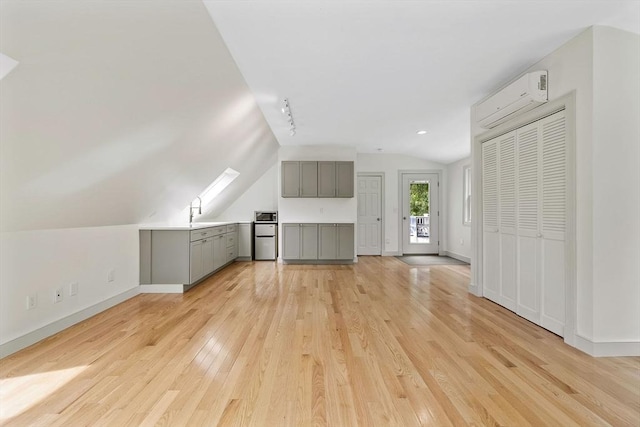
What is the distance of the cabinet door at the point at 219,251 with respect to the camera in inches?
210

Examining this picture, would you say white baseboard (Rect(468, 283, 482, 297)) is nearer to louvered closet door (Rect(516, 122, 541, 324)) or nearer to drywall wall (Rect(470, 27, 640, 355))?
louvered closet door (Rect(516, 122, 541, 324))

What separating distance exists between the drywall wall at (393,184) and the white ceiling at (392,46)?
3356mm

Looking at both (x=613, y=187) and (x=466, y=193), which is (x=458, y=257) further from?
(x=613, y=187)

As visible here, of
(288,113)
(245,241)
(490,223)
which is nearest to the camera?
(490,223)

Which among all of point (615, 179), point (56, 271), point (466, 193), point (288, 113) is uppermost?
point (288, 113)

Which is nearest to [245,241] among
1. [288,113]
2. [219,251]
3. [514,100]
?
[219,251]

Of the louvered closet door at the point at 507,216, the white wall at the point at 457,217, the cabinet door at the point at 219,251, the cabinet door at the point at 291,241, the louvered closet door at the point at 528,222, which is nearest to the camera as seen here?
the louvered closet door at the point at 528,222

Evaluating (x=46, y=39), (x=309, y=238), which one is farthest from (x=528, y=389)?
(x=309, y=238)

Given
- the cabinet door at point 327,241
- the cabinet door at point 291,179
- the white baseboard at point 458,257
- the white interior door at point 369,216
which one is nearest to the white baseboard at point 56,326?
the cabinet door at point 291,179

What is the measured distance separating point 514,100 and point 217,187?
5076 mm

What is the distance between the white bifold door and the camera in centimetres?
280

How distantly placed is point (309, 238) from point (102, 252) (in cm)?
369

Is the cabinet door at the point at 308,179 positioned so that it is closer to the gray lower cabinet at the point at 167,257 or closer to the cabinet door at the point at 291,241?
the cabinet door at the point at 291,241

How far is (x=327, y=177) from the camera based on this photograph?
6.52 meters
